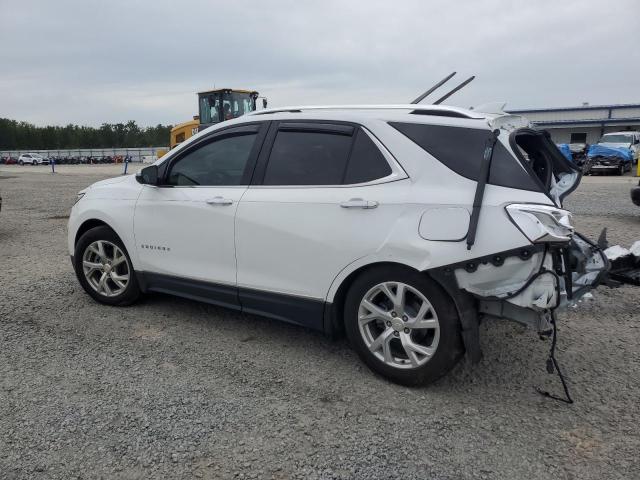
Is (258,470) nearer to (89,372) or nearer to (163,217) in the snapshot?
(89,372)

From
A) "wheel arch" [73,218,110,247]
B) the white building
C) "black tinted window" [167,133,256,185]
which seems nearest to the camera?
"black tinted window" [167,133,256,185]

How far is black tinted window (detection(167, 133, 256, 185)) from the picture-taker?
4.23 m

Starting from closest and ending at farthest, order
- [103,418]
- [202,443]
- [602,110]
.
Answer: [202,443], [103,418], [602,110]

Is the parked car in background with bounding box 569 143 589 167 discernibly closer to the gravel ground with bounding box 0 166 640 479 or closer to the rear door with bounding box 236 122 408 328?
the gravel ground with bounding box 0 166 640 479

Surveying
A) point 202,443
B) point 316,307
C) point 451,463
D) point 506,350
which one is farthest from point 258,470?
point 506,350

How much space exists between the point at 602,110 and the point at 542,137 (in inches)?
1953

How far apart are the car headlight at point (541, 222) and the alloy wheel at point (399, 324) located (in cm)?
73

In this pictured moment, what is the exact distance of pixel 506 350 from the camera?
4.17 metres

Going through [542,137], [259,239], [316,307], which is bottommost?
[316,307]

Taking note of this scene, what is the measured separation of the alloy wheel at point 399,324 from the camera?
3.35 metres

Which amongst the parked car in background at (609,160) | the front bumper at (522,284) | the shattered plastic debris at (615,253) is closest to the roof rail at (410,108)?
the front bumper at (522,284)

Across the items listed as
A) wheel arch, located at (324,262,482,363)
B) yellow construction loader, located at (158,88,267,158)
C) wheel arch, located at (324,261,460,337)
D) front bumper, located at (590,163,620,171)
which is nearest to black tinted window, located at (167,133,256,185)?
wheel arch, located at (324,261,460,337)

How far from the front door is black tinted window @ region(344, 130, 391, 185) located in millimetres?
873

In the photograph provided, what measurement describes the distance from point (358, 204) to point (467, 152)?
0.77m
